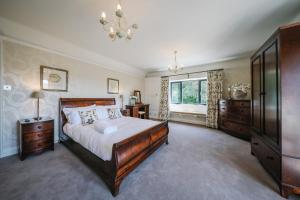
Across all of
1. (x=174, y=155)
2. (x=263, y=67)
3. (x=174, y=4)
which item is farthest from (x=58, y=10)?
(x=263, y=67)

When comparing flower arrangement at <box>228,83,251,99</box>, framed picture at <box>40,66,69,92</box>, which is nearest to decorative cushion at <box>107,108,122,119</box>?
framed picture at <box>40,66,69,92</box>

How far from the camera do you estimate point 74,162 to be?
89.7 inches

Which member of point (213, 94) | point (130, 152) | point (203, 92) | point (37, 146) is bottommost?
point (37, 146)

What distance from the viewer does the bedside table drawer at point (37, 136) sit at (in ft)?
7.67

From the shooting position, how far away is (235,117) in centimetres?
382

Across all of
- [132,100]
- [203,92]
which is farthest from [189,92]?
[132,100]

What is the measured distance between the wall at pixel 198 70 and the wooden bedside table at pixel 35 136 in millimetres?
4751

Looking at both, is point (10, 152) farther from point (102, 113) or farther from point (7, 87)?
point (102, 113)

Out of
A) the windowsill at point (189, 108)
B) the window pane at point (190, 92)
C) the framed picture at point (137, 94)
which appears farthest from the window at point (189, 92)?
the framed picture at point (137, 94)

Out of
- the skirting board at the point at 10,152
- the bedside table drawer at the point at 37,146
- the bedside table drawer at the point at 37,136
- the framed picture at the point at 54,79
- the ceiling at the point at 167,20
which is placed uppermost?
the ceiling at the point at 167,20

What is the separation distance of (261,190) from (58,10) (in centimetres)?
431

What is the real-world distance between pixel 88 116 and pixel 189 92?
466 centimetres

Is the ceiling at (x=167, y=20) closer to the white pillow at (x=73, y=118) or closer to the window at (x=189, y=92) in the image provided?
the white pillow at (x=73, y=118)

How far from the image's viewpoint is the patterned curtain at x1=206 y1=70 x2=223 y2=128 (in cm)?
462
